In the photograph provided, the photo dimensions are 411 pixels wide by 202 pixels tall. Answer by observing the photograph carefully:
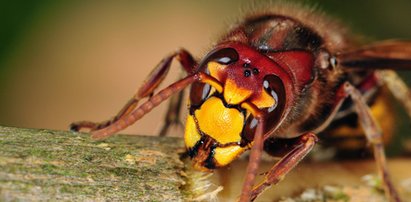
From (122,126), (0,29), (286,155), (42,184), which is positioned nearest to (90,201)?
(42,184)

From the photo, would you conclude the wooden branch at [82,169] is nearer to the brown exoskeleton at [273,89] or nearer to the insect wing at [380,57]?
the brown exoskeleton at [273,89]

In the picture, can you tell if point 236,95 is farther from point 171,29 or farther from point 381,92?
point 171,29

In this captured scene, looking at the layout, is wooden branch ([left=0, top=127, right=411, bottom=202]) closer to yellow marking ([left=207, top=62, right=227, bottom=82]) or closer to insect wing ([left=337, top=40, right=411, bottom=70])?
yellow marking ([left=207, top=62, right=227, bottom=82])

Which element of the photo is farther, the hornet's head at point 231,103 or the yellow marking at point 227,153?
the yellow marking at point 227,153

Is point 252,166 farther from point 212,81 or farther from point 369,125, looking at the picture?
point 369,125

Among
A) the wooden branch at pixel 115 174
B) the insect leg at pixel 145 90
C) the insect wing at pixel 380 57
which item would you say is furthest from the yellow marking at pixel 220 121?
the insect wing at pixel 380 57

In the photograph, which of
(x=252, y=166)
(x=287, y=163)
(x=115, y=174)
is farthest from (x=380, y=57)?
(x=115, y=174)

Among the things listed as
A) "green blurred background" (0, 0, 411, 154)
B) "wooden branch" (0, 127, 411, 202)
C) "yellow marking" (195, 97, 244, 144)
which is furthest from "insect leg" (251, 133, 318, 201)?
"green blurred background" (0, 0, 411, 154)
